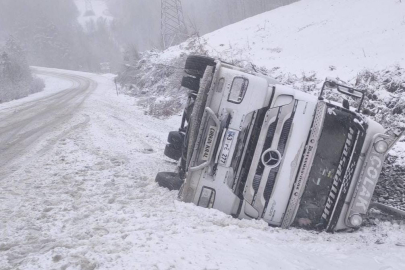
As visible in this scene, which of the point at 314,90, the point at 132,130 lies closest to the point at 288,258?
the point at 132,130

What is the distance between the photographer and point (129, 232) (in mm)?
3174

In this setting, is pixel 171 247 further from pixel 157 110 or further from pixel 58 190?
pixel 157 110

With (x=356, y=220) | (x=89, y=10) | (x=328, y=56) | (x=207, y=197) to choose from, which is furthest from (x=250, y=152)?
(x=89, y=10)

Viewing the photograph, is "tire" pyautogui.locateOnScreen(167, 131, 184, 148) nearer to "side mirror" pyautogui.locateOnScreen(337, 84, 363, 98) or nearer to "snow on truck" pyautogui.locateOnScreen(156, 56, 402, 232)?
"snow on truck" pyautogui.locateOnScreen(156, 56, 402, 232)

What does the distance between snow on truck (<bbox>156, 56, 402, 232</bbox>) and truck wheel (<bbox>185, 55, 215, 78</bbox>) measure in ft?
2.38

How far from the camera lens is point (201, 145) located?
3895 millimetres

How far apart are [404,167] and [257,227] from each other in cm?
307

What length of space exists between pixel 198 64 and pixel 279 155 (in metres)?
1.82

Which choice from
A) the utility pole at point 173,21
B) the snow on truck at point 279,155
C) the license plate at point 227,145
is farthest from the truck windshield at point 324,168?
A: the utility pole at point 173,21

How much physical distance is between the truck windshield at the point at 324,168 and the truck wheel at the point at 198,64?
1.78 meters

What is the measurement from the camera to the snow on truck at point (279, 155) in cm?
374

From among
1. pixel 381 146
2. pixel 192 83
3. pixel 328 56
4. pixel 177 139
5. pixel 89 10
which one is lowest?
pixel 177 139

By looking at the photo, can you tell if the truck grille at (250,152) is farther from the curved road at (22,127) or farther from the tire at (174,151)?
the curved road at (22,127)

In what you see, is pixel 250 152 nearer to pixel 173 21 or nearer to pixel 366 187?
pixel 366 187
